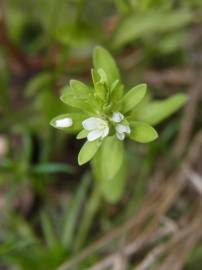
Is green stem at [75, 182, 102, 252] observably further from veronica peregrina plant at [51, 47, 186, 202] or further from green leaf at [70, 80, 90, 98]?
green leaf at [70, 80, 90, 98]

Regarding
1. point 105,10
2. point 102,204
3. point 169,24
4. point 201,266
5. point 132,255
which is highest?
point 105,10

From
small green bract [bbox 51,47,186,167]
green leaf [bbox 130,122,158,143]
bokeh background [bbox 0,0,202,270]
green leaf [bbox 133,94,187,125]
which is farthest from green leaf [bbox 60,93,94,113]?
bokeh background [bbox 0,0,202,270]

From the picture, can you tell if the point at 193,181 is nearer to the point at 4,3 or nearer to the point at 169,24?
the point at 169,24

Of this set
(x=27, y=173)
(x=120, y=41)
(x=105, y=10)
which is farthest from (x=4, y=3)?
(x=27, y=173)

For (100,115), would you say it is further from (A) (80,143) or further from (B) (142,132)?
(A) (80,143)

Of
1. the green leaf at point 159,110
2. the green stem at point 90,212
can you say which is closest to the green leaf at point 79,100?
the green leaf at point 159,110

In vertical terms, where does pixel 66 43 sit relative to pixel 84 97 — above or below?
above
